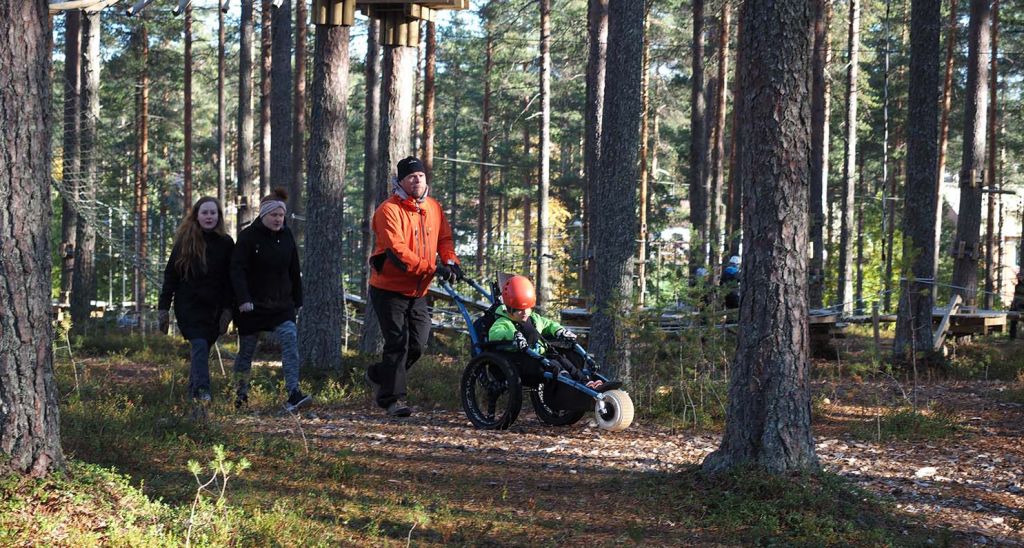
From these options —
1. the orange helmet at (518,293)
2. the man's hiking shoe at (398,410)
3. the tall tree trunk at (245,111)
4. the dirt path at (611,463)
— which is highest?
the tall tree trunk at (245,111)

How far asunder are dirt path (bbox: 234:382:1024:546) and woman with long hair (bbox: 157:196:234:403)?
2.24ft

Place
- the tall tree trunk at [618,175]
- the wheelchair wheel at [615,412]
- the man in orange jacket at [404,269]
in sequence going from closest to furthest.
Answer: the wheelchair wheel at [615,412] < the man in orange jacket at [404,269] < the tall tree trunk at [618,175]

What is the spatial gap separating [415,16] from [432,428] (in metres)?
4.66

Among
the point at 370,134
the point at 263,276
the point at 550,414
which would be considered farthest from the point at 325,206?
the point at 370,134

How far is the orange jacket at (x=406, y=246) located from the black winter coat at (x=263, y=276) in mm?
868

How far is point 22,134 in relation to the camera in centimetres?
496

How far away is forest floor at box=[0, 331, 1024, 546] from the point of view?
5.32m

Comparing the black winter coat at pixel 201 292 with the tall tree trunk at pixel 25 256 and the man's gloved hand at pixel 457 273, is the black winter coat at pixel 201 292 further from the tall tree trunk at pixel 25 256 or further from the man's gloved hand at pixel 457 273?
the tall tree trunk at pixel 25 256

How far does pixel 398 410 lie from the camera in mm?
8844

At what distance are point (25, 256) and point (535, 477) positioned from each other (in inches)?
136

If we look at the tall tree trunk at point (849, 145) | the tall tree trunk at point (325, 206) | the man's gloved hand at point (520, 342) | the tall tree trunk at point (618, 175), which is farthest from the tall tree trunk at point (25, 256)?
the tall tree trunk at point (849, 145)

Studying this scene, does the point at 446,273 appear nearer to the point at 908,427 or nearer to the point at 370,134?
the point at 908,427

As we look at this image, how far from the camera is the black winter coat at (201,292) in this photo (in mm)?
8758

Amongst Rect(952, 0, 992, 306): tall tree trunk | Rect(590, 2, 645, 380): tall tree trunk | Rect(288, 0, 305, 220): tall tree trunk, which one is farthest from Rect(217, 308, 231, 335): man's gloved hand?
Rect(288, 0, 305, 220): tall tree trunk
